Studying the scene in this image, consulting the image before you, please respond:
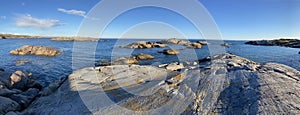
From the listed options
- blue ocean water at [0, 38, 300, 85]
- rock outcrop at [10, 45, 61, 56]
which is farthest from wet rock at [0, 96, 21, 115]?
rock outcrop at [10, 45, 61, 56]

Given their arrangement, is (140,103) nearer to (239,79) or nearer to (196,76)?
(196,76)

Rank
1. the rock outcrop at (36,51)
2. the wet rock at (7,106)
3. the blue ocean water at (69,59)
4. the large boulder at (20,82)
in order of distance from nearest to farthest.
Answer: the wet rock at (7,106) → the large boulder at (20,82) → the blue ocean water at (69,59) → the rock outcrop at (36,51)

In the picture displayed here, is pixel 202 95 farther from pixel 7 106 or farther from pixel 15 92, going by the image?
pixel 15 92

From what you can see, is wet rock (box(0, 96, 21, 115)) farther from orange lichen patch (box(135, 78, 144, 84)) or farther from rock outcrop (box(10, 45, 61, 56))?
rock outcrop (box(10, 45, 61, 56))

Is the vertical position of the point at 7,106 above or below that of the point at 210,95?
below

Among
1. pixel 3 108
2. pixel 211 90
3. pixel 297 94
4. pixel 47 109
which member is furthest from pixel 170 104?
pixel 3 108

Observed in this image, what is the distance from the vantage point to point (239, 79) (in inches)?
339

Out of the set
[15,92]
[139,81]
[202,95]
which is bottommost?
[15,92]

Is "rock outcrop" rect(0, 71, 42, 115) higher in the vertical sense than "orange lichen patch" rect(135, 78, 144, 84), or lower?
lower

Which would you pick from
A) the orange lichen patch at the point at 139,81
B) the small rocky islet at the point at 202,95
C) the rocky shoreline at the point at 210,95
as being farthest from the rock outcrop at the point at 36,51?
the orange lichen patch at the point at 139,81

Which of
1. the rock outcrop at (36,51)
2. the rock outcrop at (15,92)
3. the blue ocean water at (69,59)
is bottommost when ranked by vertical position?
the blue ocean water at (69,59)

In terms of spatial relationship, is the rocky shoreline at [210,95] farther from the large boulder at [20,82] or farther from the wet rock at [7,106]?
the large boulder at [20,82]

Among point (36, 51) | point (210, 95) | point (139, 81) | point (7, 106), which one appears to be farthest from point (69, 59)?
point (210, 95)

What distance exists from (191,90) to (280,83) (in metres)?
3.94
